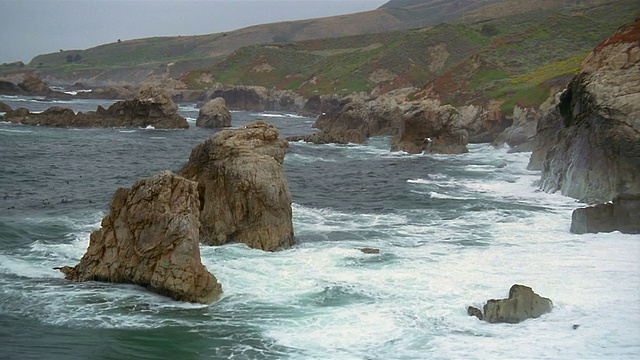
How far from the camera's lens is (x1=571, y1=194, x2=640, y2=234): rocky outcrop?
26436 millimetres

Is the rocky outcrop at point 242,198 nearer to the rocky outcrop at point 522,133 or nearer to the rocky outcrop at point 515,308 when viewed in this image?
the rocky outcrop at point 515,308

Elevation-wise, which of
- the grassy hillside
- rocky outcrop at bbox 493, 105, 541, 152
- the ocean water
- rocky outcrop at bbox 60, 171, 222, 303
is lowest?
the ocean water

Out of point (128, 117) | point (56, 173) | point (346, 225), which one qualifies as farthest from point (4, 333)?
→ point (128, 117)

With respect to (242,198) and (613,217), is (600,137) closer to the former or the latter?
(613,217)

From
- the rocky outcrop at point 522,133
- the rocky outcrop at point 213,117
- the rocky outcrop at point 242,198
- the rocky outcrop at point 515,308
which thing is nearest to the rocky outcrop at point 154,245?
the rocky outcrop at point 242,198

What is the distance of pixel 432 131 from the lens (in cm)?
5962

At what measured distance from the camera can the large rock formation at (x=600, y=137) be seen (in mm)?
31141

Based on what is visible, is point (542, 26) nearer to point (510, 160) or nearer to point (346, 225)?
point (510, 160)

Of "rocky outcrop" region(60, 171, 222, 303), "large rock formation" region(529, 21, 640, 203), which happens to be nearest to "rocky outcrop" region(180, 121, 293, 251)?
"rocky outcrop" region(60, 171, 222, 303)

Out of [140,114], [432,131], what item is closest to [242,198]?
[432,131]

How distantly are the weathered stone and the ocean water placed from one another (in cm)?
29

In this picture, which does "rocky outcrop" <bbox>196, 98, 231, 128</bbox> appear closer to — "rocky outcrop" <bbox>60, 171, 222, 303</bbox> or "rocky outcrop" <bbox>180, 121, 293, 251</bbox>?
"rocky outcrop" <bbox>180, 121, 293, 251</bbox>

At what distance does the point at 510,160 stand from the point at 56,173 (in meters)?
31.0

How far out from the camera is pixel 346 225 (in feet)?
97.8
